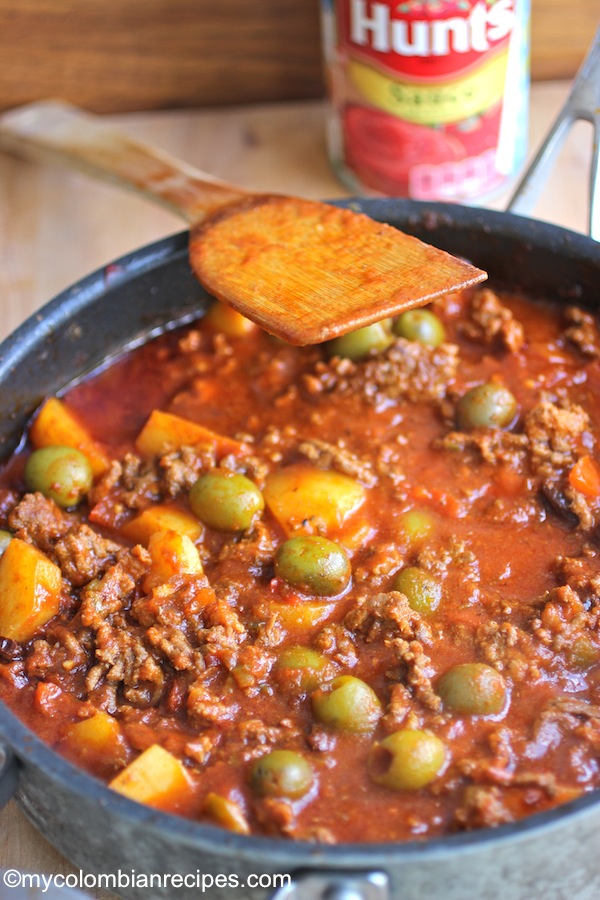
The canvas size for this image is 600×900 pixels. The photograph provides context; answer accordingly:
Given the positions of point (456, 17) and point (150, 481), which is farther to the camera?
point (456, 17)

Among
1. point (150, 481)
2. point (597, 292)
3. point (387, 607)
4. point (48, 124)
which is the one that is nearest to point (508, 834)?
point (387, 607)

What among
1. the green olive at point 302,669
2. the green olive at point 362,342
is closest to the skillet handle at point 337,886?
the green olive at point 302,669

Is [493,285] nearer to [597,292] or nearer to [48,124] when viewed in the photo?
[597,292]

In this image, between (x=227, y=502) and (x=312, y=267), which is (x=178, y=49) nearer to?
(x=312, y=267)

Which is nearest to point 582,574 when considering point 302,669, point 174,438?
point 302,669

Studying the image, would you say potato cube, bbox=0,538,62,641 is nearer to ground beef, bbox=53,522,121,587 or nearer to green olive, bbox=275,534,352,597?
ground beef, bbox=53,522,121,587

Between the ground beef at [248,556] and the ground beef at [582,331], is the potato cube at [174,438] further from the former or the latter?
the ground beef at [582,331]
